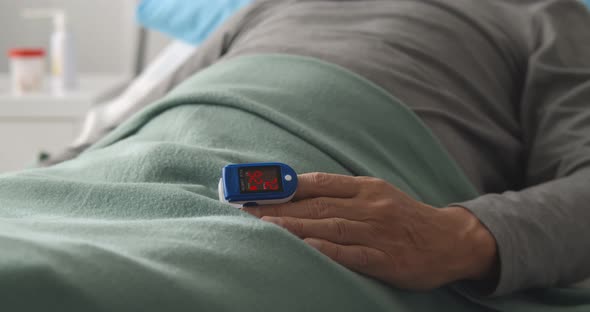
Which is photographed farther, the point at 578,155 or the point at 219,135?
the point at 578,155

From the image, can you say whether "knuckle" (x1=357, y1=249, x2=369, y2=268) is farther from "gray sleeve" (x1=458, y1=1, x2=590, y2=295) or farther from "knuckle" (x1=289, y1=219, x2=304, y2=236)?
"gray sleeve" (x1=458, y1=1, x2=590, y2=295)

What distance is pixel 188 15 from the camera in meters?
1.72

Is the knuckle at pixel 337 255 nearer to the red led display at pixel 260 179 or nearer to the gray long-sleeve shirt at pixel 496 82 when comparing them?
the red led display at pixel 260 179

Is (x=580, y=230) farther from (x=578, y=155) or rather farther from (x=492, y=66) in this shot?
(x=492, y=66)

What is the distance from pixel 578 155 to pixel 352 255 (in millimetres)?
420

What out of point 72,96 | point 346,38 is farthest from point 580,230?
point 72,96

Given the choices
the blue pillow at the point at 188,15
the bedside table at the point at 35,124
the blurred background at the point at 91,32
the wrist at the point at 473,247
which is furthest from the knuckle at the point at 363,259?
the blurred background at the point at 91,32

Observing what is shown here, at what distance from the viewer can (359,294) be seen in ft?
1.98

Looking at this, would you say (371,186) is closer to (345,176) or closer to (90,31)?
(345,176)

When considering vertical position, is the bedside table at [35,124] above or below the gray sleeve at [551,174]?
below

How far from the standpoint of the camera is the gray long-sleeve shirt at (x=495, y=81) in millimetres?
782

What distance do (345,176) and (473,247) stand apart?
15 cm

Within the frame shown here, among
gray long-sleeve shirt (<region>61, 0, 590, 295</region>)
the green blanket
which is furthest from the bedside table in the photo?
the green blanket

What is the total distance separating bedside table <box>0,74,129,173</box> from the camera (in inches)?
73.4
